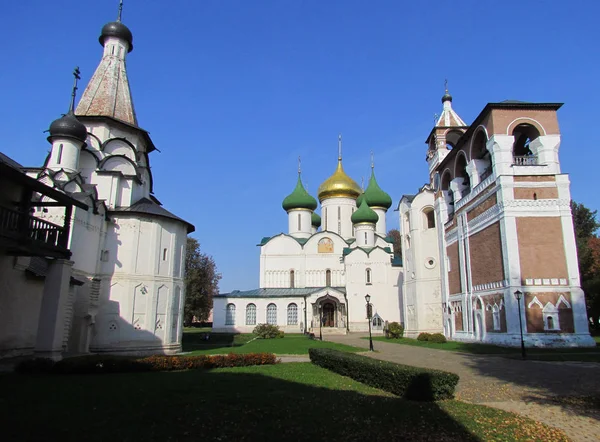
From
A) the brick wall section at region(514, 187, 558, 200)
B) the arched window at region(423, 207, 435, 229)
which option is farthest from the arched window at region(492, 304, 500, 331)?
the arched window at region(423, 207, 435, 229)

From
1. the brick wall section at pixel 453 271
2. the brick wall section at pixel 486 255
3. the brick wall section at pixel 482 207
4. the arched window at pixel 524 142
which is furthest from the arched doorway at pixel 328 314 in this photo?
the arched window at pixel 524 142

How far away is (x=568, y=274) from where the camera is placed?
20.7 m

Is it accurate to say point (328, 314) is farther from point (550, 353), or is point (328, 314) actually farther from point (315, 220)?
point (550, 353)

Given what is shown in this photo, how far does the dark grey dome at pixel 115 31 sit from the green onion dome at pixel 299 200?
22.8 meters

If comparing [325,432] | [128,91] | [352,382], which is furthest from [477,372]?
[128,91]

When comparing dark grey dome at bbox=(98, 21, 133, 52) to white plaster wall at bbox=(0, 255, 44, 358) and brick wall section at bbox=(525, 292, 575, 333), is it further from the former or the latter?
brick wall section at bbox=(525, 292, 575, 333)

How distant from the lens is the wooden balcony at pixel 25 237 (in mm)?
11000

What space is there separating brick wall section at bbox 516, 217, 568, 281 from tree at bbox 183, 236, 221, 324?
32966 millimetres

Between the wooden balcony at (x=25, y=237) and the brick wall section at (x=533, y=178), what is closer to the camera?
the wooden balcony at (x=25, y=237)

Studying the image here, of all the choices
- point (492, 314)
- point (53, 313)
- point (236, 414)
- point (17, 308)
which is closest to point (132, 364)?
point (53, 313)

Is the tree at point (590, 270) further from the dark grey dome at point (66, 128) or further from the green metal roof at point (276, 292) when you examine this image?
the dark grey dome at point (66, 128)

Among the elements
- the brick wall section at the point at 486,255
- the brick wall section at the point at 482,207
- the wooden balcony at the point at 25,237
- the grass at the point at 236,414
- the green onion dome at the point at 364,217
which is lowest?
the grass at the point at 236,414

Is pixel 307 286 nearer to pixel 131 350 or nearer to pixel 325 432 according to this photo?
pixel 131 350

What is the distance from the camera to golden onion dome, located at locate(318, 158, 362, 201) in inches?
1812
